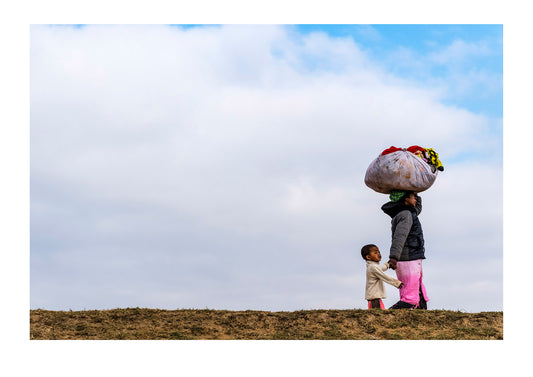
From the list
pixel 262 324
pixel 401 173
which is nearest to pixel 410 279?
pixel 401 173

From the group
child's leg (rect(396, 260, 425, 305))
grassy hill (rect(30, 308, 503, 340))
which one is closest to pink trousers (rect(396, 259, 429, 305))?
child's leg (rect(396, 260, 425, 305))

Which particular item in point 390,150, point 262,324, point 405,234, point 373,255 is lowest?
point 262,324

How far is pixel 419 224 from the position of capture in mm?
12195

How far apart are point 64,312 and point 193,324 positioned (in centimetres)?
236

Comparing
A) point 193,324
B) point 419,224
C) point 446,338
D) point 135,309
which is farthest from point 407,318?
point 135,309

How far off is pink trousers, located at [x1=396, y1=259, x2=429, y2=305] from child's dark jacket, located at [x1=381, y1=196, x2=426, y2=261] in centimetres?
11

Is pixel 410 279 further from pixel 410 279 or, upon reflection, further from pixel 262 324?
pixel 262 324

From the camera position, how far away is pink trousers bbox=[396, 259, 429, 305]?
11977 mm

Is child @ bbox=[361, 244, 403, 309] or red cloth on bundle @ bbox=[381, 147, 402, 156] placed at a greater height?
red cloth on bundle @ bbox=[381, 147, 402, 156]

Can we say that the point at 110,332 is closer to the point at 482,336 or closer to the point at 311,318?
the point at 311,318

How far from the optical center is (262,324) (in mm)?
10852

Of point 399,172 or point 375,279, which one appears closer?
point 399,172

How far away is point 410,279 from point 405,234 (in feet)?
2.56

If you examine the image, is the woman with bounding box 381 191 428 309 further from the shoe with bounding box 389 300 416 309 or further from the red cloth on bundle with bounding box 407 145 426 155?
the red cloth on bundle with bounding box 407 145 426 155
